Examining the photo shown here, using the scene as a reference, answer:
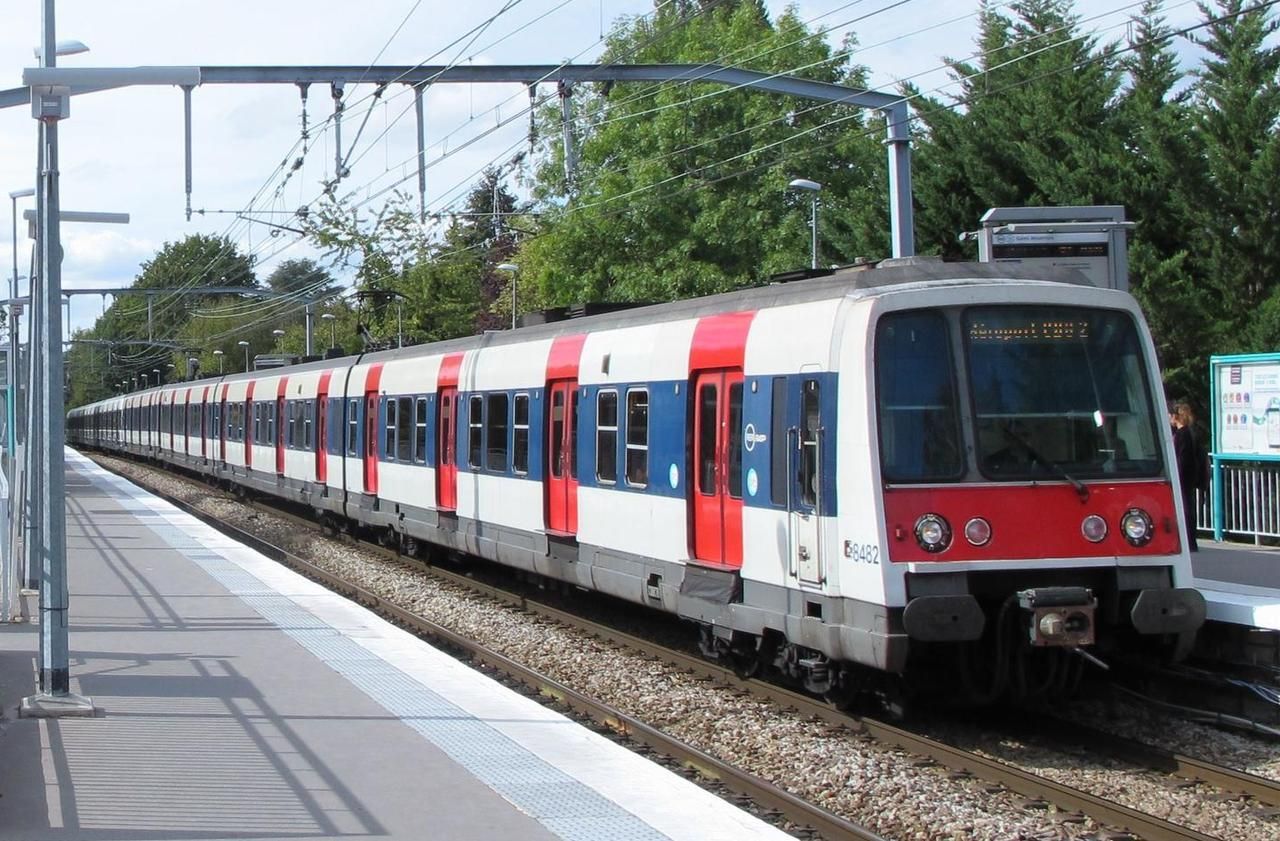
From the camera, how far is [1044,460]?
967 cm

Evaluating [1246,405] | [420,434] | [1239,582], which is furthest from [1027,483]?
[420,434]

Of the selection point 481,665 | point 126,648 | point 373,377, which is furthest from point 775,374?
point 373,377

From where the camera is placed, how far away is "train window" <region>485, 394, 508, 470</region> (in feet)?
56.3

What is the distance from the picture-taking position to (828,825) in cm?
780

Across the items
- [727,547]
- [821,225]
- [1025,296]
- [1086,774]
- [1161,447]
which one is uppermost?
[821,225]

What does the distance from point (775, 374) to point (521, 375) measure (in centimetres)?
636

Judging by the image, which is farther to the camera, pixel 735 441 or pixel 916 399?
pixel 735 441

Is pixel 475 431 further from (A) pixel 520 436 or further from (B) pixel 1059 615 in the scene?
(B) pixel 1059 615

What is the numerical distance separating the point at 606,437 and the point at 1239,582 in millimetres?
5500

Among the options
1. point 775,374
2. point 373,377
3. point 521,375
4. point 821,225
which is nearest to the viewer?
point 775,374

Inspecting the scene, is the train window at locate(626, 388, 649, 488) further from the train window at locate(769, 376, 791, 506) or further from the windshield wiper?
the windshield wiper

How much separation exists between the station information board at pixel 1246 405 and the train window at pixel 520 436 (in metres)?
7.40

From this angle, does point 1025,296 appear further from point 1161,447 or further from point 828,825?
point 828,825

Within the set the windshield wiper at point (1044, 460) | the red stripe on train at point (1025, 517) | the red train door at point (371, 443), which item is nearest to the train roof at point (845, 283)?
the windshield wiper at point (1044, 460)
